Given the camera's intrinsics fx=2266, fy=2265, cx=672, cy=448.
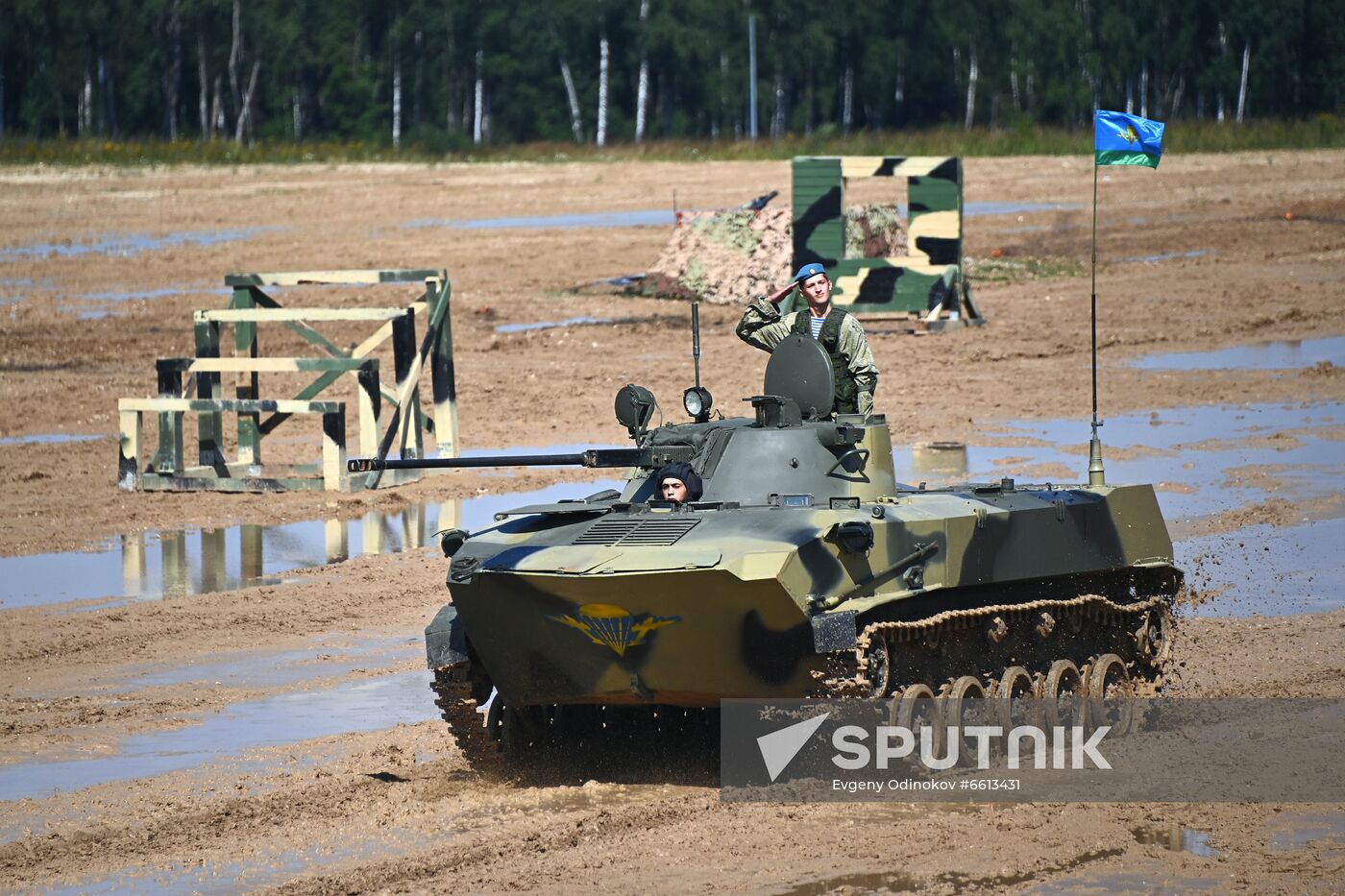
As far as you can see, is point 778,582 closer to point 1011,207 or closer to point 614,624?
point 614,624

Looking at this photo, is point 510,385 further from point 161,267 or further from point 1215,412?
point 161,267

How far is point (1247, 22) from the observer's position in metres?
65.5

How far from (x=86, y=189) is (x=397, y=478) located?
25.3m

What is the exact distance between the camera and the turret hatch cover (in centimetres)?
1093

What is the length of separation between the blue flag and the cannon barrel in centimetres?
452

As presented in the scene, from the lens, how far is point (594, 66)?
7488cm

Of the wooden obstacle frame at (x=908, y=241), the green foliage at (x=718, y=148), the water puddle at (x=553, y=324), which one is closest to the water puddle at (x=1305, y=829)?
the wooden obstacle frame at (x=908, y=241)

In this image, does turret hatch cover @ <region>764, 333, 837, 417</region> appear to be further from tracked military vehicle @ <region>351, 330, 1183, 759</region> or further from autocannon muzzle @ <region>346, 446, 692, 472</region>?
autocannon muzzle @ <region>346, 446, 692, 472</region>

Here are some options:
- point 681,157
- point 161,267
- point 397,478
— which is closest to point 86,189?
point 161,267

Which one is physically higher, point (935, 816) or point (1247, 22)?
point (1247, 22)

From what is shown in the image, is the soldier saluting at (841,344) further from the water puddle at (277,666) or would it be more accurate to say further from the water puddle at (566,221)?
the water puddle at (566,221)

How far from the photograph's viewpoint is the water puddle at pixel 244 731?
35.1 feet

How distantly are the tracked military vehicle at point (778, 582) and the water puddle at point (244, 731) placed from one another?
4.49 ft

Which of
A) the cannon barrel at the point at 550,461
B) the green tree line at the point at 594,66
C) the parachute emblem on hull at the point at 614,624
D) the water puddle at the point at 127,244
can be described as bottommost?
the parachute emblem on hull at the point at 614,624
